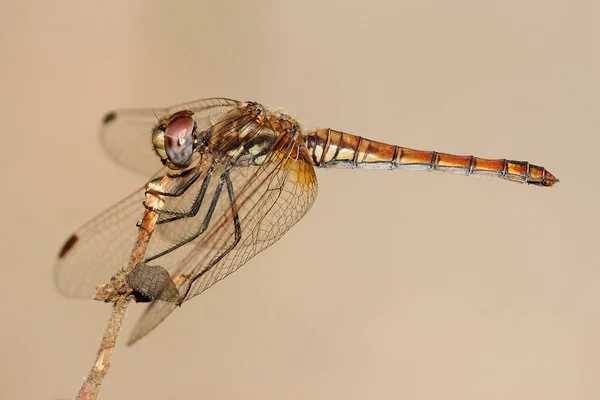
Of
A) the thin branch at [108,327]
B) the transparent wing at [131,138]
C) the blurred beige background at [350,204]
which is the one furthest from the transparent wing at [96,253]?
the blurred beige background at [350,204]

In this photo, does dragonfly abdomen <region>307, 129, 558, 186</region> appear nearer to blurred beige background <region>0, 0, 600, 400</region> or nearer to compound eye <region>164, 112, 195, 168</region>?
compound eye <region>164, 112, 195, 168</region>

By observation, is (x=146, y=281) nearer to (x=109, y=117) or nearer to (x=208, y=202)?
(x=208, y=202)

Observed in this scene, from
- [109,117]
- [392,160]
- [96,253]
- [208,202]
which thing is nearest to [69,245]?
[96,253]

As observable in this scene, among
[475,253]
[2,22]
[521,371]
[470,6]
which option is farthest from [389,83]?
[2,22]

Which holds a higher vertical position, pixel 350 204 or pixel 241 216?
pixel 350 204

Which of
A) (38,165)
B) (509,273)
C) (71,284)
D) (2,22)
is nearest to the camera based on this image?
(71,284)

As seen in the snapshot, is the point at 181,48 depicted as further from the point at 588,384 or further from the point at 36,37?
the point at 588,384
